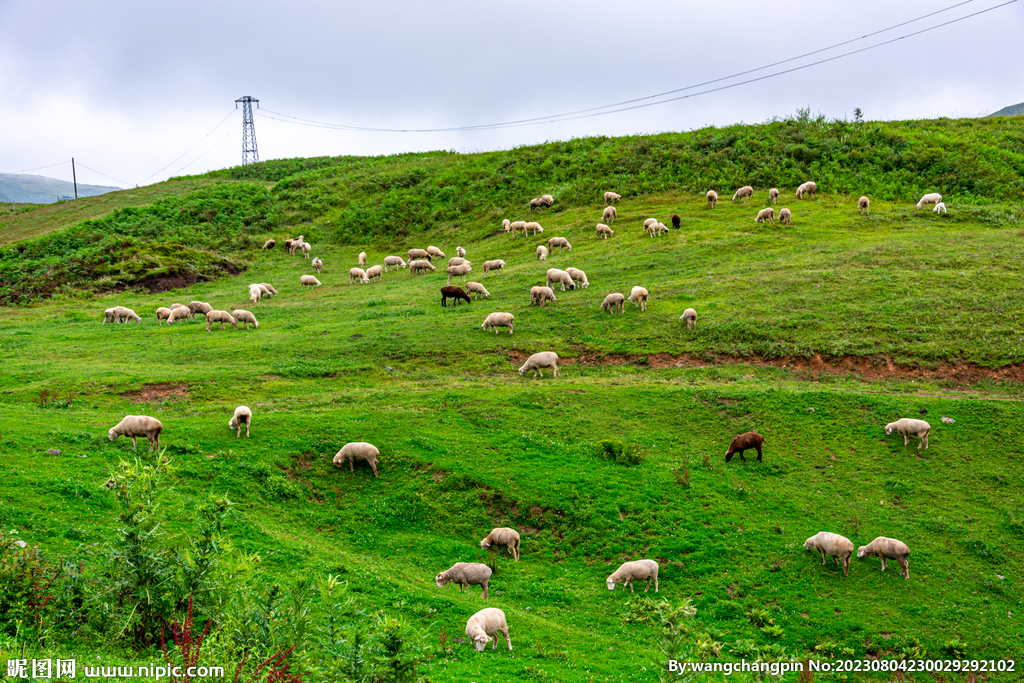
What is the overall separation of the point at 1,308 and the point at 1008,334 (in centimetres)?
5881

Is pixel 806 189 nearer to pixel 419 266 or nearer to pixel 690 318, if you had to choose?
pixel 690 318

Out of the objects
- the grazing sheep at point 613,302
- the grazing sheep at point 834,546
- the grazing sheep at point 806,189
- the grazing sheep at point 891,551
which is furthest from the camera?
the grazing sheep at point 806,189

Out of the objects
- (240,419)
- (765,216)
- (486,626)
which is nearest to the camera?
(486,626)

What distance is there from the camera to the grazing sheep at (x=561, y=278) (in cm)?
3844

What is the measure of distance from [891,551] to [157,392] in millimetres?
26476

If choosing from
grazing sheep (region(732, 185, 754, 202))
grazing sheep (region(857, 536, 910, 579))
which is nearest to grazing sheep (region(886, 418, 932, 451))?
grazing sheep (region(857, 536, 910, 579))

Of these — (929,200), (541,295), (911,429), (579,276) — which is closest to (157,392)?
(541,295)

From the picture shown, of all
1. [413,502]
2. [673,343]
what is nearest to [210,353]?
[413,502]

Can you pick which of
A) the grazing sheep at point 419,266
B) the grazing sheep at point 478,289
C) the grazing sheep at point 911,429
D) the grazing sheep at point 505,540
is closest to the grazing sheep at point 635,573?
the grazing sheep at point 505,540

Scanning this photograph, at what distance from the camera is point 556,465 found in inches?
851

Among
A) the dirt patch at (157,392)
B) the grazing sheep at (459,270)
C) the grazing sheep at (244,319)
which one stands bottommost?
the dirt patch at (157,392)

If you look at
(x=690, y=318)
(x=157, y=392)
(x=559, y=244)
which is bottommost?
(x=157, y=392)

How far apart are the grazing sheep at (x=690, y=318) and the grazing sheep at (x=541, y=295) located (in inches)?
295

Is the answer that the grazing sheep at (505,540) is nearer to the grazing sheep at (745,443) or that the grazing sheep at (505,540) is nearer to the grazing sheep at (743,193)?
the grazing sheep at (745,443)
